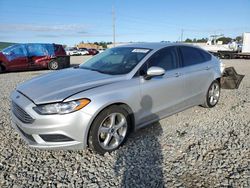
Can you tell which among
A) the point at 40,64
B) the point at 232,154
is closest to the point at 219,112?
the point at 232,154

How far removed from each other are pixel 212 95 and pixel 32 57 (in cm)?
1158

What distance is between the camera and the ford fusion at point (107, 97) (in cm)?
305

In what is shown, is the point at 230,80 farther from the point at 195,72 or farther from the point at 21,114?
the point at 21,114

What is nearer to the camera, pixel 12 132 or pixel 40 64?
pixel 12 132

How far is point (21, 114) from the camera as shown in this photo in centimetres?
324

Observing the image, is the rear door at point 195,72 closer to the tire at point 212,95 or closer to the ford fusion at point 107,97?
the ford fusion at point 107,97

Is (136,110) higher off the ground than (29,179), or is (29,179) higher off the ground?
(136,110)

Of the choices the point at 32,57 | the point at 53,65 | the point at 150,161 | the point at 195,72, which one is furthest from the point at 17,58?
the point at 150,161

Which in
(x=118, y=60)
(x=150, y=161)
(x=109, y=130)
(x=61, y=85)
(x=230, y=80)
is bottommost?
(x=150, y=161)

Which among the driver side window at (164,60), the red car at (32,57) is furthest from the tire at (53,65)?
the driver side window at (164,60)

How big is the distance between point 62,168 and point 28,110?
2.89 feet

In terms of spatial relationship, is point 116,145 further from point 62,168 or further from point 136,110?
point 62,168

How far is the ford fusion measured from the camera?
3.05m

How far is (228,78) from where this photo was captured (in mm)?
7449
